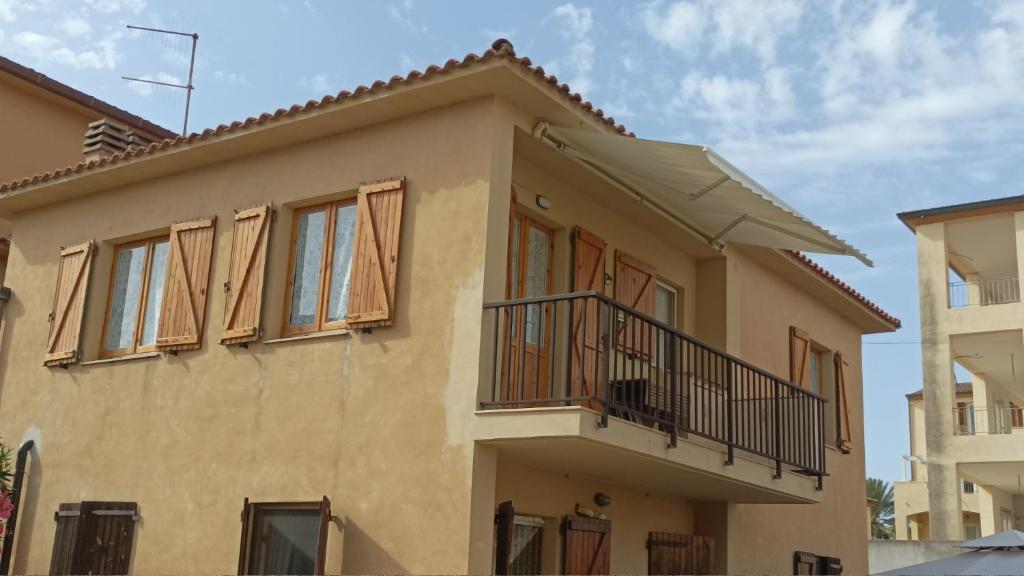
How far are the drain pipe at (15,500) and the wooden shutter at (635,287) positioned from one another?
704cm

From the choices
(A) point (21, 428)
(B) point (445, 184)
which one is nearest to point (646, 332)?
(B) point (445, 184)

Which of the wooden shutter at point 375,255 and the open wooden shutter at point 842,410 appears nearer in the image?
the wooden shutter at point 375,255

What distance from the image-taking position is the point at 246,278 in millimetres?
11859

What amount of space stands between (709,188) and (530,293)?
2.17m

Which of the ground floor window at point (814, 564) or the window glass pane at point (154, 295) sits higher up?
the window glass pane at point (154, 295)

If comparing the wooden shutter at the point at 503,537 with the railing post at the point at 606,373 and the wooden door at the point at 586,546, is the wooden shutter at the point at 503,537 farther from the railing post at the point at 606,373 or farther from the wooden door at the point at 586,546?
the railing post at the point at 606,373

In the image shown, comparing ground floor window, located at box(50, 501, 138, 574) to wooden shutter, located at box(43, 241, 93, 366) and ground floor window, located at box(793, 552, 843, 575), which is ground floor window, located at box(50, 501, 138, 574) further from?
ground floor window, located at box(793, 552, 843, 575)

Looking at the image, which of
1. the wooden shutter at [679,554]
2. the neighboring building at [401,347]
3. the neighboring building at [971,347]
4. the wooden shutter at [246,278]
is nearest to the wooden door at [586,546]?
the neighboring building at [401,347]

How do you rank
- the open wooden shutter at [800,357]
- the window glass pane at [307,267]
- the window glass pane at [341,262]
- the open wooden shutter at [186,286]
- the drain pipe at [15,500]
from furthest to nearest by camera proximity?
the open wooden shutter at [800,357]
the drain pipe at [15,500]
the open wooden shutter at [186,286]
the window glass pane at [307,267]
the window glass pane at [341,262]

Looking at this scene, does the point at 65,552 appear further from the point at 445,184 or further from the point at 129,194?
the point at 445,184

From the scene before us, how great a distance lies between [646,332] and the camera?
13602 millimetres

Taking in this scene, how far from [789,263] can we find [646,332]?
11.3ft

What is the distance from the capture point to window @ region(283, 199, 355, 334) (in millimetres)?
11344

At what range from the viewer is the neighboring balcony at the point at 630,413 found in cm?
962
